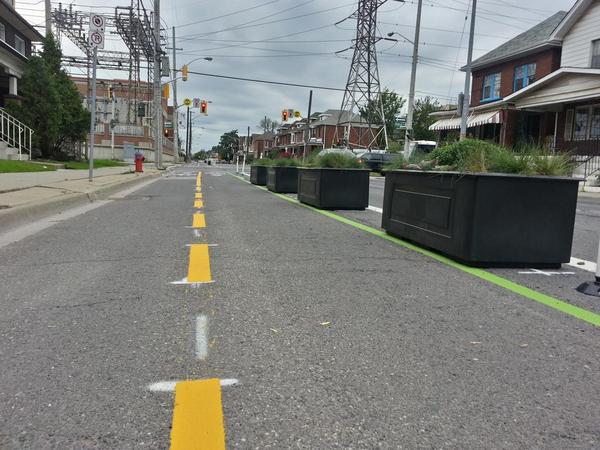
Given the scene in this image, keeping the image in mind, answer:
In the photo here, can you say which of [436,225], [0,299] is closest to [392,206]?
[436,225]

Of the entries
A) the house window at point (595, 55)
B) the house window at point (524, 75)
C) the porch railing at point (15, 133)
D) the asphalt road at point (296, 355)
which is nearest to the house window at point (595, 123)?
the house window at point (595, 55)

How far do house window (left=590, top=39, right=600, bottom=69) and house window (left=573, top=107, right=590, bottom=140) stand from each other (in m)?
2.29

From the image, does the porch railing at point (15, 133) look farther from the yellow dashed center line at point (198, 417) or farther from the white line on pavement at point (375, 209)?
the yellow dashed center line at point (198, 417)

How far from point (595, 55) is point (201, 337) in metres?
27.9

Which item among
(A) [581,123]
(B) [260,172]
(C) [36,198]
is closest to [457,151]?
(C) [36,198]

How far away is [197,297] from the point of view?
3963 mm

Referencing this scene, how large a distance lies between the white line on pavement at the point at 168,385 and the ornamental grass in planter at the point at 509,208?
3.39 meters

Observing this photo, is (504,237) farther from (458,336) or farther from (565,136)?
(565,136)

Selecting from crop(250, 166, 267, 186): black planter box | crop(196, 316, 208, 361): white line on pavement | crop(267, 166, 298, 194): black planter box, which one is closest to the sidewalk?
crop(267, 166, 298, 194): black planter box

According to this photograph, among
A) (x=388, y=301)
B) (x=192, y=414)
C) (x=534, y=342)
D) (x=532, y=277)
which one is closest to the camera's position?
(x=192, y=414)

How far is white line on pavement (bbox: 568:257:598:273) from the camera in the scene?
5449 mm

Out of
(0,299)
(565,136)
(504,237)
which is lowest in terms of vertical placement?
(0,299)

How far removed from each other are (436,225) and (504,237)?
0.83m

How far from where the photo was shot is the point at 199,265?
506cm
